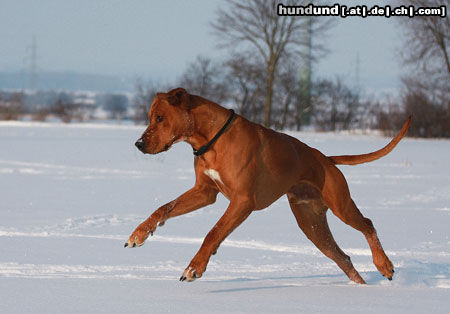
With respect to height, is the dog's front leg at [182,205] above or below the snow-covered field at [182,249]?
above

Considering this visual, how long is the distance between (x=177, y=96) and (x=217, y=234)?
84 cm

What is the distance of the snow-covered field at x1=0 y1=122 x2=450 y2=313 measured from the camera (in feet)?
13.1

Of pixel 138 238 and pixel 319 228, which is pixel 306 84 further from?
pixel 138 238

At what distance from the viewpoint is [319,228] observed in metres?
5.09

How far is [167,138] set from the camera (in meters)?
4.08

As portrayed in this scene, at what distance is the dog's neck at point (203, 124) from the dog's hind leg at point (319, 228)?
1.04 meters

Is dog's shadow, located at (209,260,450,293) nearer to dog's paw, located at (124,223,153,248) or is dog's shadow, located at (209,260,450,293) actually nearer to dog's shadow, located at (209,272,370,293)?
dog's shadow, located at (209,272,370,293)

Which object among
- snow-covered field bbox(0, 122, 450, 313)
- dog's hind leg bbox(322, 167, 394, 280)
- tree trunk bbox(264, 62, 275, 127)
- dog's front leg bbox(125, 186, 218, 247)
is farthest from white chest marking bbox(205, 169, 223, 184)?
tree trunk bbox(264, 62, 275, 127)

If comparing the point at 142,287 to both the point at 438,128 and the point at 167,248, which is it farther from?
the point at 438,128

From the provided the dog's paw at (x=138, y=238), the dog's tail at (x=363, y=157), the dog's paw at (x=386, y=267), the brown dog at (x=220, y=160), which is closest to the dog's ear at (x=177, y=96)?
the brown dog at (x=220, y=160)

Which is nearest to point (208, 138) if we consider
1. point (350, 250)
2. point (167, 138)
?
point (167, 138)

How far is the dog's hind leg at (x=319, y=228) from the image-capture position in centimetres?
503

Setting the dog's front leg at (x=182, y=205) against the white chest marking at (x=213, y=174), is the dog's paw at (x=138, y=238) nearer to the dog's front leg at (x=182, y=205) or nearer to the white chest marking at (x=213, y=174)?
the dog's front leg at (x=182, y=205)

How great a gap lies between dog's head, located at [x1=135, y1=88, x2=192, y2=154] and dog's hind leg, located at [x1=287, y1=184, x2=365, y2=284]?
123cm
